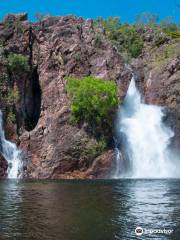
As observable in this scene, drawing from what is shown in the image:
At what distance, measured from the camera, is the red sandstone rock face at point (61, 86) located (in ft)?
210

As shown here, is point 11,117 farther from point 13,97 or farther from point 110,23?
point 110,23

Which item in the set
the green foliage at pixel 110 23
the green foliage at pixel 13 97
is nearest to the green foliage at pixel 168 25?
the green foliage at pixel 110 23

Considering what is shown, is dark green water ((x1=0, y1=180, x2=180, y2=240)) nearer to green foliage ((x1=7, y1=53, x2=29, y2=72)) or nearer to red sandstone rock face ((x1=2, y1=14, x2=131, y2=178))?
red sandstone rock face ((x1=2, y1=14, x2=131, y2=178))

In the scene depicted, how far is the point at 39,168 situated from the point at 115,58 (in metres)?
28.5

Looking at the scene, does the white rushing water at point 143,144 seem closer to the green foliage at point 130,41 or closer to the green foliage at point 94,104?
the green foliage at point 94,104

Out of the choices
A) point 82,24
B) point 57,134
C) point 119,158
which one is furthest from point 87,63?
point 119,158

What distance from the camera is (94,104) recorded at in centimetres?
6969

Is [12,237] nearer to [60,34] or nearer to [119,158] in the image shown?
[119,158]

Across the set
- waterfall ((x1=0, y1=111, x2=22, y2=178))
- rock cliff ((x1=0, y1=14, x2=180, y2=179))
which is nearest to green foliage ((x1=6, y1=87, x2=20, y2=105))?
rock cliff ((x1=0, y1=14, x2=180, y2=179))

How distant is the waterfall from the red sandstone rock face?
4.05 ft

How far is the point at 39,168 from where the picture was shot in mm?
64500

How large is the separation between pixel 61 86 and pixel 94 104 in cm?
922

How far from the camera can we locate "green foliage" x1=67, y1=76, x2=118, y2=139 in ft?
227

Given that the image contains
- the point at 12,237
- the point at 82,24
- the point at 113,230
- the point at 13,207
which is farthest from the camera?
the point at 82,24
